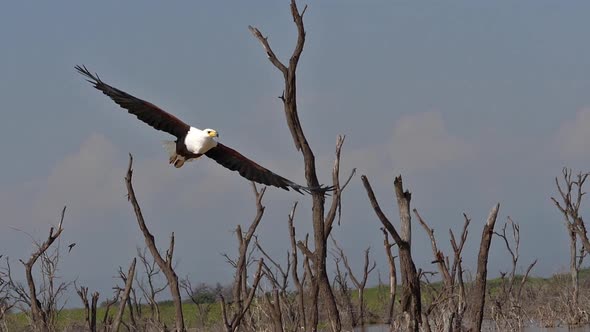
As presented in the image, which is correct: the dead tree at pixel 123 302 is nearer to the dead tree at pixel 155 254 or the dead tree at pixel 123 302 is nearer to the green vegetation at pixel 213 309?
the dead tree at pixel 155 254

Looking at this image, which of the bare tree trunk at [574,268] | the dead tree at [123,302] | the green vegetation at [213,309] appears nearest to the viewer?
the dead tree at [123,302]

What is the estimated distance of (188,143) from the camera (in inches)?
448

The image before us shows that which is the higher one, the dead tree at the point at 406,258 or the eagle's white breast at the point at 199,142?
the eagle's white breast at the point at 199,142

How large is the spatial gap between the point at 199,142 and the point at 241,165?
3.42 feet

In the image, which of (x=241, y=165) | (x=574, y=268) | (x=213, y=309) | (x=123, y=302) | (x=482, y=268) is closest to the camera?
(x=123, y=302)

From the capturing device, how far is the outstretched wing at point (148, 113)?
37.7 feet

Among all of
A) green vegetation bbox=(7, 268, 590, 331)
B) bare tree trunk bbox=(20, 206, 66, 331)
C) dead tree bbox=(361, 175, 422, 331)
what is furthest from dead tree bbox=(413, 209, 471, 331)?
green vegetation bbox=(7, 268, 590, 331)

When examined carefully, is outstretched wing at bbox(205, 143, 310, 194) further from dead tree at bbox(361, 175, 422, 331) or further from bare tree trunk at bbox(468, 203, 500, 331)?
bare tree trunk at bbox(468, 203, 500, 331)

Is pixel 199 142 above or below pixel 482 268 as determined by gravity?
above

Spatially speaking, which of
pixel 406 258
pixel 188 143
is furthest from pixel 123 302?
pixel 406 258

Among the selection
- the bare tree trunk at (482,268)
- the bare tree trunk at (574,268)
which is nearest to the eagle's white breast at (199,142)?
the bare tree trunk at (482,268)

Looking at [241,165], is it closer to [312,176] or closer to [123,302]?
[312,176]

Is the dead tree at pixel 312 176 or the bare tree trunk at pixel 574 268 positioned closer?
the dead tree at pixel 312 176

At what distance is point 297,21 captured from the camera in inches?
457
